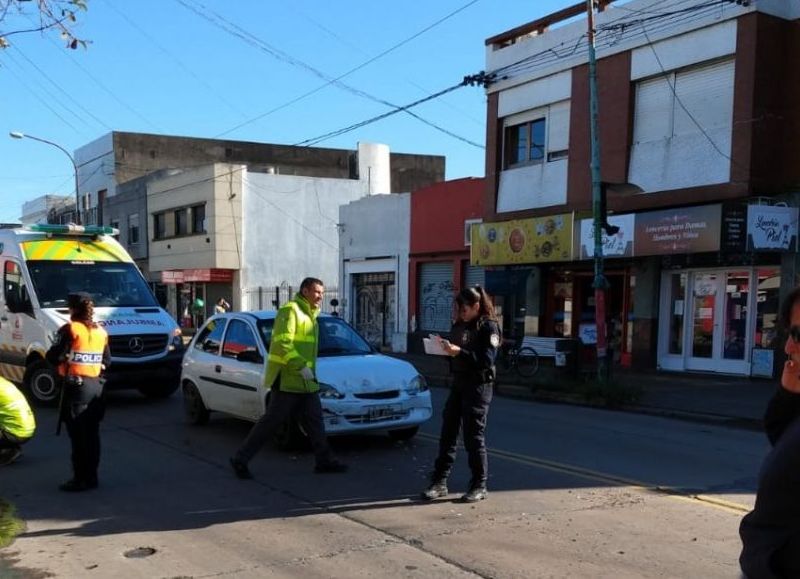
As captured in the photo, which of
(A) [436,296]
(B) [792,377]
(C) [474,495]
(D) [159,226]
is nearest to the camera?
(B) [792,377]

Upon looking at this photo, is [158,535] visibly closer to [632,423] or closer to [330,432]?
[330,432]

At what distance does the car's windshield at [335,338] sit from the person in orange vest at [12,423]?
257 cm

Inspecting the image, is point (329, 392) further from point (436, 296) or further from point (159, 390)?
point (436, 296)

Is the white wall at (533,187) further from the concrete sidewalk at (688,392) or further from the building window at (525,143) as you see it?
the concrete sidewalk at (688,392)

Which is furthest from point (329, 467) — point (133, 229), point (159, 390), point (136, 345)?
point (133, 229)

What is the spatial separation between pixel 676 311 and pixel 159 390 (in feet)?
36.2

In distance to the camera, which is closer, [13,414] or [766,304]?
[13,414]

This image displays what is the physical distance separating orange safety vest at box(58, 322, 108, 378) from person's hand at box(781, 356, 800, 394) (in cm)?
577

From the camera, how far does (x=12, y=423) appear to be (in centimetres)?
744

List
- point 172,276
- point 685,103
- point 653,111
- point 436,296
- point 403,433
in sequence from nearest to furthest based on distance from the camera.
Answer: point 403,433, point 685,103, point 653,111, point 436,296, point 172,276

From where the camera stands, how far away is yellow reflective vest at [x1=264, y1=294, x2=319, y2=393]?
683 centimetres

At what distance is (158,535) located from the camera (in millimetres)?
5371

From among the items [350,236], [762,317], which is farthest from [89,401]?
[350,236]

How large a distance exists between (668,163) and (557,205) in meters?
3.24
